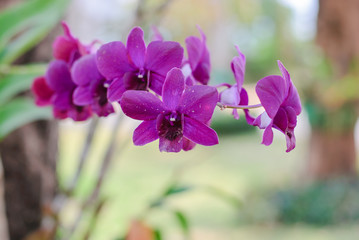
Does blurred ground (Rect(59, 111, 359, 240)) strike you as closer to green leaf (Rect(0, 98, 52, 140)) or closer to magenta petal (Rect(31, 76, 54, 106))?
green leaf (Rect(0, 98, 52, 140))

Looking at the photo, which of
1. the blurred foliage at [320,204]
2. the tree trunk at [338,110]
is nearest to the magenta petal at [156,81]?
the blurred foliage at [320,204]

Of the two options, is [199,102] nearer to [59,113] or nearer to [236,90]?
[236,90]

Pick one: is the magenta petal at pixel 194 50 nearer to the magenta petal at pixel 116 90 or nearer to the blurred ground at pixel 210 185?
the magenta petal at pixel 116 90

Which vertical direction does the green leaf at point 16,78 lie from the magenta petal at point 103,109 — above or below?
above

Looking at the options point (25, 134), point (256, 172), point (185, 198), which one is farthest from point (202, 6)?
point (25, 134)

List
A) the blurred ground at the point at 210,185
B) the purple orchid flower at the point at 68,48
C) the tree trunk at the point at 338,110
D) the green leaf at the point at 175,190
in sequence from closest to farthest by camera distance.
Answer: the purple orchid flower at the point at 68,48 < the green leaf at the point at 175,190 < the blurred ground at the point at 210,185 < the tree trunk at the point at 338,110

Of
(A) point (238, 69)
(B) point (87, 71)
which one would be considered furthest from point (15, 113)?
(A) point (238, 69)

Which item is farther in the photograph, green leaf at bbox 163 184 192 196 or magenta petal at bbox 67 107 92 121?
green leaf at bbox 163 184 192 196

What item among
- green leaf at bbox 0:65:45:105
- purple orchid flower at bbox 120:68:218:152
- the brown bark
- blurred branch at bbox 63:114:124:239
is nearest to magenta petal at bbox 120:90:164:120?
purple orchid flower at bbox 120:68:218:152

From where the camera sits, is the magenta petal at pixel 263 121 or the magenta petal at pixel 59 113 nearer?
the magenta petal at pixel 263 121
